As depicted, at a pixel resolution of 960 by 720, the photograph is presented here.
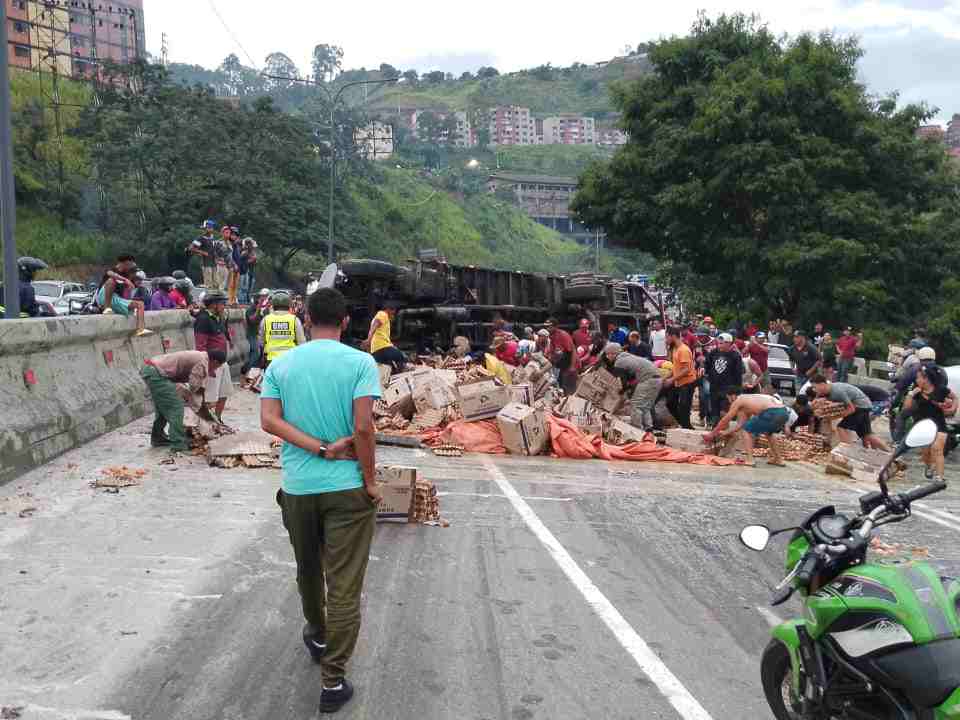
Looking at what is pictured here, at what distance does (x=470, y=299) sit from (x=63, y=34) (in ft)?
199

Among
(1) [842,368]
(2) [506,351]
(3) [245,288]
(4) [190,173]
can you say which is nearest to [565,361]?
(2) [506,351]

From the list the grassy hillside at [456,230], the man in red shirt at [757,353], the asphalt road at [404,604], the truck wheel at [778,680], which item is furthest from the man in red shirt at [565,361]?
the grassy hillside at [456,230]

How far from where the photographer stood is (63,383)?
9.46 meters

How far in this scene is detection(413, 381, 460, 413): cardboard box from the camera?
1291 cm

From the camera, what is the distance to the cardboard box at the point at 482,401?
12320 millimetres

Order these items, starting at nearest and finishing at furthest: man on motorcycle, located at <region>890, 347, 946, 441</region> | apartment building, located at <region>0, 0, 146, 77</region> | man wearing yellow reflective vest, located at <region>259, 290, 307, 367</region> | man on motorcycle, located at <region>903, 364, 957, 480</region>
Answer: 1. man wearing yellow reflective vest, located at <region>259, 290, 307, 367</region>
2. man on motorcycle, located at <region>903, 364, 957, 480</region>
3. man on motorcycle, located at <region>890, 347, 946, 441</region>
4. apartment building, located at <region>0, 0, 146, 77</region>

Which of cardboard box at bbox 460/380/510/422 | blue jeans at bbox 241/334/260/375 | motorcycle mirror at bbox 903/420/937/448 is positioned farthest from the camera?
blue jeans at bbox 241/334/260/375

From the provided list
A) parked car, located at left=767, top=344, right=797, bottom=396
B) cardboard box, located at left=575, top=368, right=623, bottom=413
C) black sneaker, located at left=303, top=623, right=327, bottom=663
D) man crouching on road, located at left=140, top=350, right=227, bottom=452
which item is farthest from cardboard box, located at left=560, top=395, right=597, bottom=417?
parked car, located at left=767, top=344, right=797, bottom=396

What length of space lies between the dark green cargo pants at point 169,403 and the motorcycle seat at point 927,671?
801cm

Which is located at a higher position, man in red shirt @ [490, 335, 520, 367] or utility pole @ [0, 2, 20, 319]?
utility pole @ [0, 2, 20, 319]

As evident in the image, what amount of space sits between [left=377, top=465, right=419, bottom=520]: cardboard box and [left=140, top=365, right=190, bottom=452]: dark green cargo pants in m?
3.33

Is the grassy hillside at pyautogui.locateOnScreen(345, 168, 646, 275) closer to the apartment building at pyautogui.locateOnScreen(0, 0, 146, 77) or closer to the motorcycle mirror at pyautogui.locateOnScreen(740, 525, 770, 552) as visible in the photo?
the apartment building at pyautogui.locateOnScreen(0, 0, 146, 77)

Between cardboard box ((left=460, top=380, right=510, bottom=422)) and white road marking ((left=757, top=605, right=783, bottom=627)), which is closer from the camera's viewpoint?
white road marking ((left=757, top=605, right=783, bottom=627))

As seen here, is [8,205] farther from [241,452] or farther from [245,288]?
[245,288]
